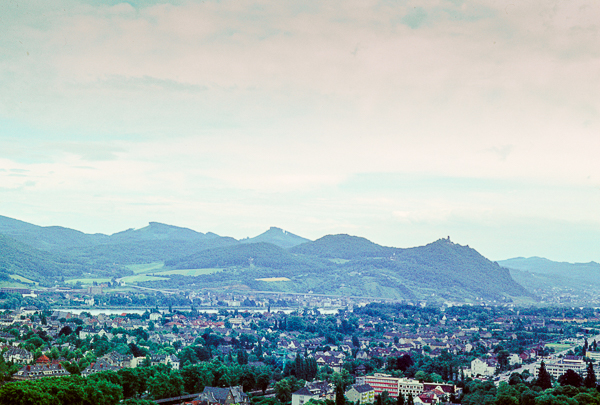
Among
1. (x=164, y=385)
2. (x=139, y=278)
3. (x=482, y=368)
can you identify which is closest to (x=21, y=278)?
(x=139, y=278)

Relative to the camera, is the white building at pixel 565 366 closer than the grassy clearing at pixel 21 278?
Yes

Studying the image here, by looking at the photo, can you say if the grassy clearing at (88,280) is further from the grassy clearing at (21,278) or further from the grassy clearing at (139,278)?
the grassy clearing at (21,278)

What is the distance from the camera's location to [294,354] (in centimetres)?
5819

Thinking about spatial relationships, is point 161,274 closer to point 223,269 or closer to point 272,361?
point 223,269

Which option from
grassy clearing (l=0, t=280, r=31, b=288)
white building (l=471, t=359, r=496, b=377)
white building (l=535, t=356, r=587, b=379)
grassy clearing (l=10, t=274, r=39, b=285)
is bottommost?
white building (l=471, t=359, r=496, b=377)

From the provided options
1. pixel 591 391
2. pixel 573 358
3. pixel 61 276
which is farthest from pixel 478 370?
pixel 61 276

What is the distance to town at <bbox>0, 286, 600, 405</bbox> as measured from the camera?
35.5 m

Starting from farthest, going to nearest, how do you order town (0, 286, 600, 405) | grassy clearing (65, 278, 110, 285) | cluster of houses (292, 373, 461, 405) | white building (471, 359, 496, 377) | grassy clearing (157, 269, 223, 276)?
grassy clearing (157, 269, 223, 276), grassy clearing (65, 278, 110, 285), white building (471, 359, 496, 377), cluster of houses (292, 373, 461, 405), town (0, 286, 600, 405)

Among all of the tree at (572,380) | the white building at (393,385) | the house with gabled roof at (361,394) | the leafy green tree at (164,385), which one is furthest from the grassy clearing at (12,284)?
the tree at (572,380)

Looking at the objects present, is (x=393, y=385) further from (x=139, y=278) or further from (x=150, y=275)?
(x=150, y=275)

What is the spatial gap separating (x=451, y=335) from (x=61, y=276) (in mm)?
116209

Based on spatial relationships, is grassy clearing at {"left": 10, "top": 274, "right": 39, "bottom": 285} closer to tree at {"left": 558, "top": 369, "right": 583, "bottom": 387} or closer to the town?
the town

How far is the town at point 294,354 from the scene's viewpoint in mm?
35469

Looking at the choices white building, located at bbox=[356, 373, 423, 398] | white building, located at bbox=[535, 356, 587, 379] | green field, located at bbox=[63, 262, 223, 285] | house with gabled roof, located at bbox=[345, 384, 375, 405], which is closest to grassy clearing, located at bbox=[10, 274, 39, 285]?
green field, located at bbox=[63, 262, 223, 285]
